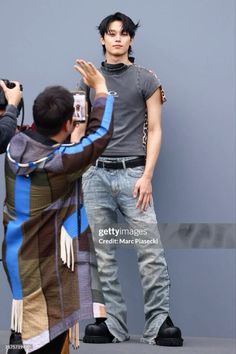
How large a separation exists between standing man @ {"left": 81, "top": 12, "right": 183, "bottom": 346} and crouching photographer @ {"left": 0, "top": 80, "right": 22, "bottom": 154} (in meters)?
1.09

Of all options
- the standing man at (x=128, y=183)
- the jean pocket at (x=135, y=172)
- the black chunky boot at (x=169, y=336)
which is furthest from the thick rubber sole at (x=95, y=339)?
the jean pocket at (x=135, y=172)

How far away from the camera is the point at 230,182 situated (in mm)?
4953

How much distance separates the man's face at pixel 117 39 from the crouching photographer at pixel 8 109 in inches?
45.6

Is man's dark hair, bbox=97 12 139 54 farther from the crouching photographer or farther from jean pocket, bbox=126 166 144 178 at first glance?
the crouching photographer

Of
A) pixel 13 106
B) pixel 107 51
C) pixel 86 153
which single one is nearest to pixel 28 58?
pixel 107 51

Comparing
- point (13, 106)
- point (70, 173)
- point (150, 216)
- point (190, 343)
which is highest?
point (13, 106)

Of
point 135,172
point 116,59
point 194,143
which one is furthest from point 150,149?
point 116,59

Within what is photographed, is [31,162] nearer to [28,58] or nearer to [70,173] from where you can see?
[70,173]

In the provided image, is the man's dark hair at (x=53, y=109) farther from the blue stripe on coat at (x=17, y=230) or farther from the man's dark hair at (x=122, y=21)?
the man's dark hair at (x=122, y=21)

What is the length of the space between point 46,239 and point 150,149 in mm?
1445

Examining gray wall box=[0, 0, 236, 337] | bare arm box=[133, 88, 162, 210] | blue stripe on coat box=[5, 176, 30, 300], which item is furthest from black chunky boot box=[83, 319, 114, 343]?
Result: blue stripe on coat box=[5, 176, 30, 300]

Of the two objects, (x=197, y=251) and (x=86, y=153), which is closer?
(x=86, y=153)

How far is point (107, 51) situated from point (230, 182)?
0.91 metres

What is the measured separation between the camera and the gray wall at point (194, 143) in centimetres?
495
